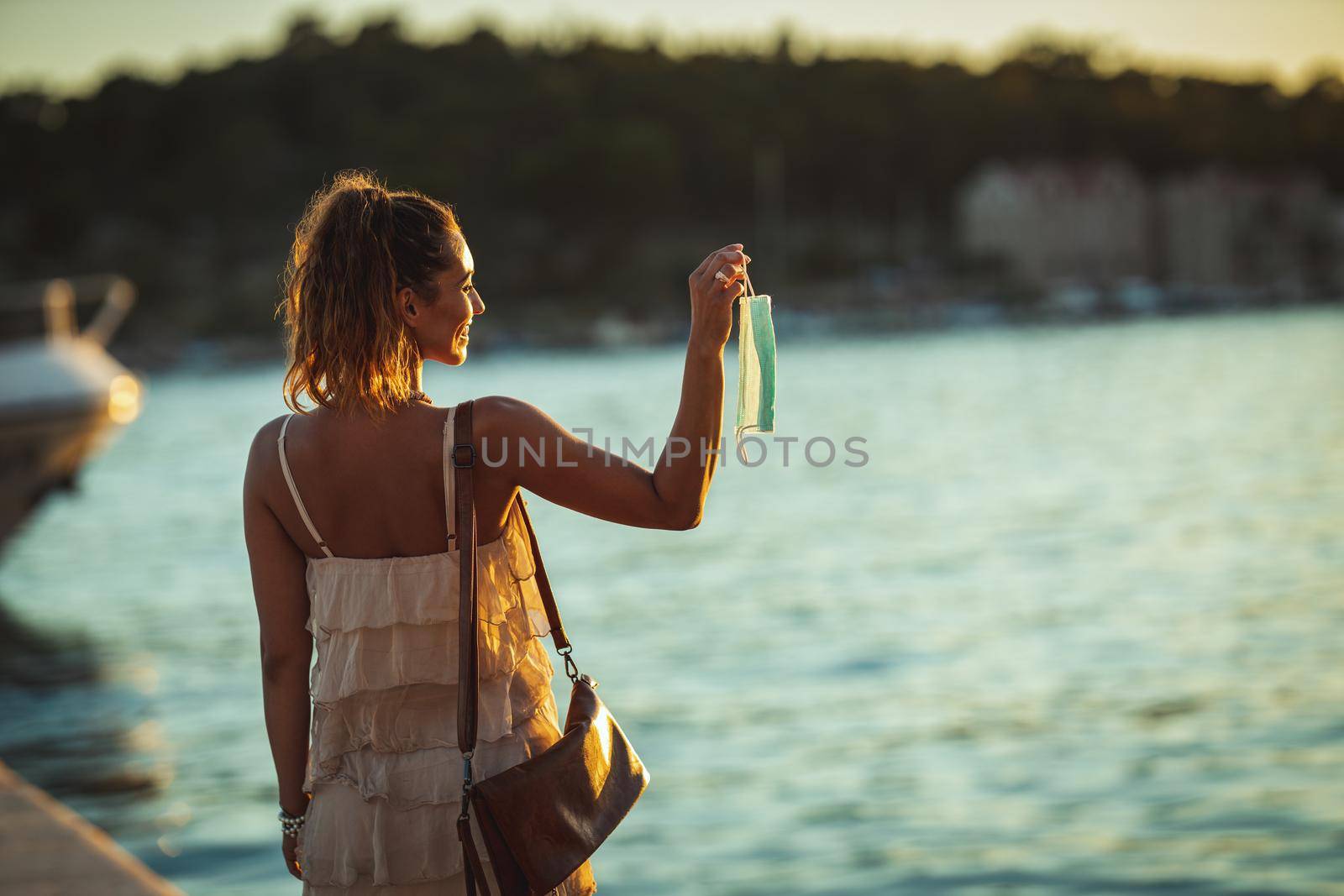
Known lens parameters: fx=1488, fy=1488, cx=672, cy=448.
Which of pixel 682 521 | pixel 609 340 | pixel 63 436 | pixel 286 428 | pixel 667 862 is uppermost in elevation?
pixel 609 340

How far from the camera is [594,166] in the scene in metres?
89.6

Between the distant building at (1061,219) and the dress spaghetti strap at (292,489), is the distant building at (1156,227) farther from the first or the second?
the dress spaghetti strap at (292,489)

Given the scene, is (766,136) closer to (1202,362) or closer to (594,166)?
(594,166)

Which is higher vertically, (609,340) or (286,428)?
(609,340)

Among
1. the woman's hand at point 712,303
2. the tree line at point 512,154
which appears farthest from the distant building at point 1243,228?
the woman's hand at point 712,303

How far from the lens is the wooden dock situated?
13.7 feet

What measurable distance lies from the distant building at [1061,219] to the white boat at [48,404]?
93.0m

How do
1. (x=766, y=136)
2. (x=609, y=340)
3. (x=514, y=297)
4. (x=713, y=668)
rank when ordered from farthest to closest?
(x=766, y=136) → (x=514, y=297) → (x=609, y=340) → (x=713, y=668)

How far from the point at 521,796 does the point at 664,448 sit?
1.68ft

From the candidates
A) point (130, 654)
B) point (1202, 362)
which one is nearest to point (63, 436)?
point (130, 654)

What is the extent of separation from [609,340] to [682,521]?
77.7m

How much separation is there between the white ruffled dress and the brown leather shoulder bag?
36 millimetres

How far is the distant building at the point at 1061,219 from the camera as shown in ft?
339

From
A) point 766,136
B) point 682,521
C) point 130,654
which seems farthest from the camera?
point 766,136
